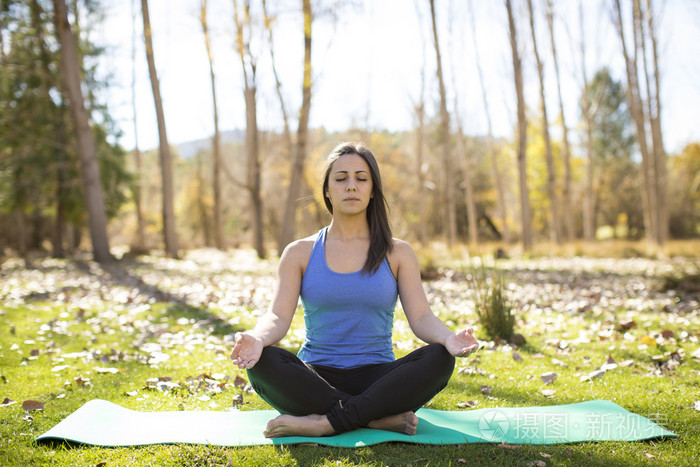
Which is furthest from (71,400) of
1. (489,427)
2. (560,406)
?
(560,406)

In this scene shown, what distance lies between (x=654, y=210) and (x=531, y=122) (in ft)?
49.8

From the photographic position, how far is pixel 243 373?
3.83m

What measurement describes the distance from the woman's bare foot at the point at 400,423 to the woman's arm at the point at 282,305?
68 centimetres

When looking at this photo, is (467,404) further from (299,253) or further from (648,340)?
(648,340)

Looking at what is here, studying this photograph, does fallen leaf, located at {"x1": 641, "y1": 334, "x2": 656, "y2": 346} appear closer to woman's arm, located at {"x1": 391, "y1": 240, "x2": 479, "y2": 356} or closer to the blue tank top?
woman's arm, located at {"x1": 391, "y1": 240, "x2": 479, "y2": 356}

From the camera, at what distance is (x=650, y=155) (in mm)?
15125

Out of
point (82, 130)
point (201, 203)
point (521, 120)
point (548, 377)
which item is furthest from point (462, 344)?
point (201, 203)

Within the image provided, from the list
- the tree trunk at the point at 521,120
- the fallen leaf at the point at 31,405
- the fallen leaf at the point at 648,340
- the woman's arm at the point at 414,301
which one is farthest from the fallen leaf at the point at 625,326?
the tree trunk at the point at 521,120

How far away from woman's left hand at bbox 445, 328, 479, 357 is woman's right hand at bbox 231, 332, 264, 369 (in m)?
0.93

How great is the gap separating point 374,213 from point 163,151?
12862 millimetres

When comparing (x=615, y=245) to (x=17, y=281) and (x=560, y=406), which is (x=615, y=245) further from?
(x=17, y=281)

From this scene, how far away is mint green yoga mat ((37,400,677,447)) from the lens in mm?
2482

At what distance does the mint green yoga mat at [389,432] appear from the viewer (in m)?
2.48

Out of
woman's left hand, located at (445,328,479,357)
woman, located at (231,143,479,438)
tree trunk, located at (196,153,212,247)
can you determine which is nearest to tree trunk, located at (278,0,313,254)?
woman, located at (231,143,479,438)
